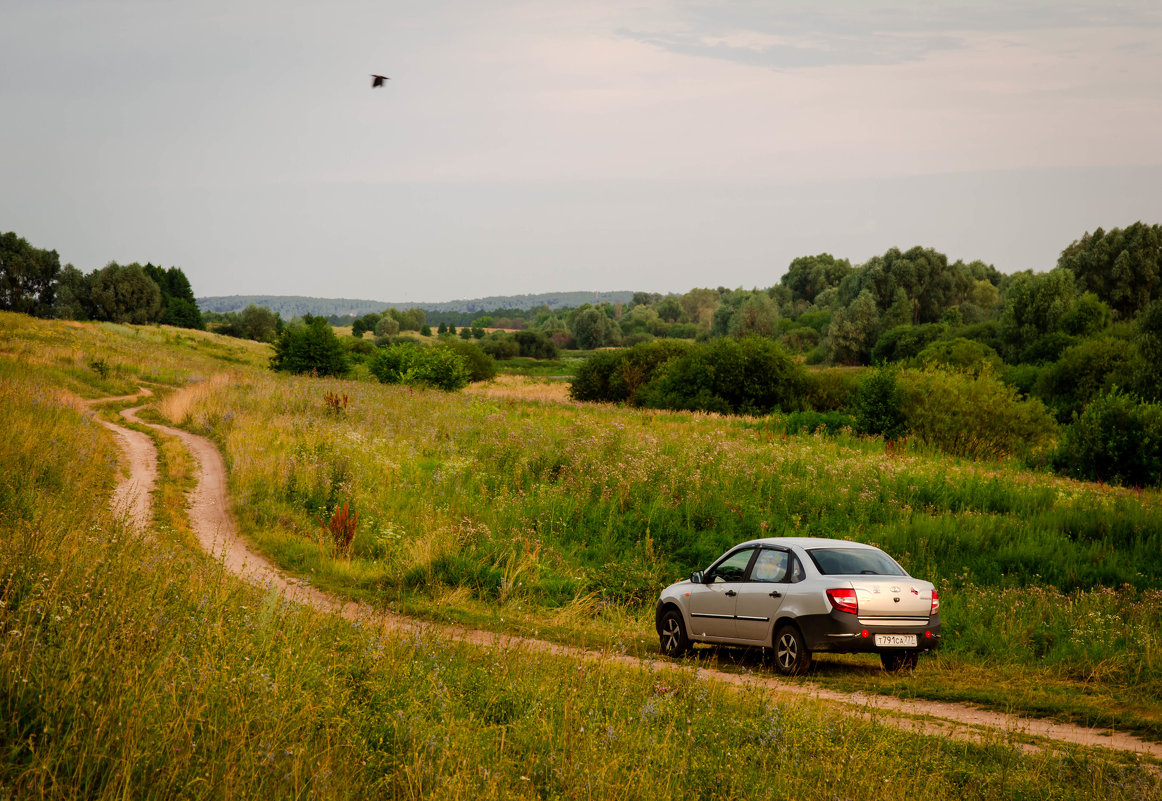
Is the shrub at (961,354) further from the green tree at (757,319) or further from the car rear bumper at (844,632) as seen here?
the car rear bumper at (844,632)

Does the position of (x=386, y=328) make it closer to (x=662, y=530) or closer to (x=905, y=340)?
(x=905, y=340)

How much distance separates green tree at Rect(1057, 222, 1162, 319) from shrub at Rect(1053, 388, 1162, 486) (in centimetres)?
5683

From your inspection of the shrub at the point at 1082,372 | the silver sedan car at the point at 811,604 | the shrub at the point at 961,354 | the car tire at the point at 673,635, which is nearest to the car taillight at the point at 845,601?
the silver sedan car at the point at 811,604

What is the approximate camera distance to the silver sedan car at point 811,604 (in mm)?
10609

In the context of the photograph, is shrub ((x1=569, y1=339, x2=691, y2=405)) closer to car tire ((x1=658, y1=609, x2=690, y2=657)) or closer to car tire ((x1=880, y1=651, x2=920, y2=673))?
car tire ((x1=658, y1=609, x2=690, y2=657))

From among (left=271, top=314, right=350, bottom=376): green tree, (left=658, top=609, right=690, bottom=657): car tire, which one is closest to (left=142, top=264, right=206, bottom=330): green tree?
(left=271, top=314, right=350, bottom=376): green tree

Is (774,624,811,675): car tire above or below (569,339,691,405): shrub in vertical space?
below

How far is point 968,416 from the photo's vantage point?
123ft

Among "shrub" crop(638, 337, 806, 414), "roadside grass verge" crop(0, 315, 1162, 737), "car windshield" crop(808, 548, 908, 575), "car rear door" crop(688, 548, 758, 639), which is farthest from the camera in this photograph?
"shrub" crop(638, 337, 806, 414)

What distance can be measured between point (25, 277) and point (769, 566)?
130m

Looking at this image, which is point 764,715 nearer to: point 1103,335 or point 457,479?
point 457,479

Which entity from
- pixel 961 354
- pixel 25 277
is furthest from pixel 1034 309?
pixel 25 277

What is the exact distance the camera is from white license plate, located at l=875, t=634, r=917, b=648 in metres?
10.7

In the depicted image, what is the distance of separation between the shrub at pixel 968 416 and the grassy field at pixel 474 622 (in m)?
10.0
